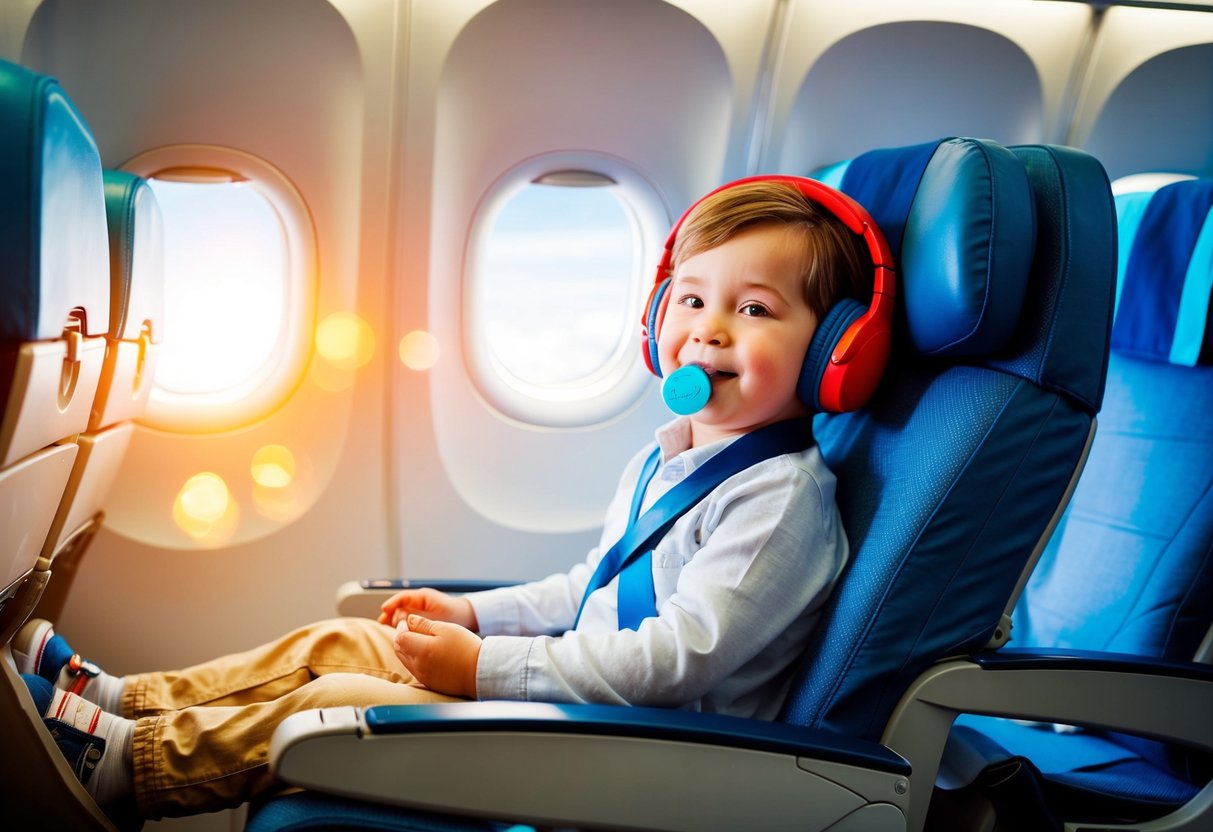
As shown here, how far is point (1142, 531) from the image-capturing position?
2002 millimetres

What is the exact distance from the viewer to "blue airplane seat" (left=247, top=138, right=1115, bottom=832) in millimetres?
1256

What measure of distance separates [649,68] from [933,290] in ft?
4.97

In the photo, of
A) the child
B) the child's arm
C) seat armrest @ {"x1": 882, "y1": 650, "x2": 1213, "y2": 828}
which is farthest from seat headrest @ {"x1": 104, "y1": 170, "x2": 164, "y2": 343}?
seat armrest @ {"x1": 882, "y1": 650, "x2": 1213, "y2": 828}

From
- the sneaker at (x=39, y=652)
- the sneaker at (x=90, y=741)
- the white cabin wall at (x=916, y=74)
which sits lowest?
the sneaker at (x=90, y=741)

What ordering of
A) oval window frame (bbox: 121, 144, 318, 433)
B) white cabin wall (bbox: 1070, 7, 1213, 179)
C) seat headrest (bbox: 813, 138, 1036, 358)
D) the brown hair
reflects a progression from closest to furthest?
seat headrest (bbox: 813, 138, 1036, 358) < the brown hair < oval window frame (bbox: 121, 144, 318, 433) < white cabin wall (bbox: 1070, 7, 1213, 179)

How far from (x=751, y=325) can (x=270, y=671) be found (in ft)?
3.53

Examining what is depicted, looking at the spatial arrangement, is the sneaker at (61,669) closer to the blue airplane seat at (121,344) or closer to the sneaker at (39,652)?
the sneaker at (39,652)

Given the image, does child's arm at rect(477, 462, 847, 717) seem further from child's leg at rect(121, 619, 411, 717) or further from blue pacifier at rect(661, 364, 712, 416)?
child's leg at rect(121, 619, 411, 717)

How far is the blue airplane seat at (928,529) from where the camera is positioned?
1256mm

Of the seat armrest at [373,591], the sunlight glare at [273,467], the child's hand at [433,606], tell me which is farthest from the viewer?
the sunlight glare at [273,467]

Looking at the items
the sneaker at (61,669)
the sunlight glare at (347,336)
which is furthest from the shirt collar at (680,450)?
the sunlight glare at (347,336)

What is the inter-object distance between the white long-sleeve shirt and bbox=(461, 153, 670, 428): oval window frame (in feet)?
4.35

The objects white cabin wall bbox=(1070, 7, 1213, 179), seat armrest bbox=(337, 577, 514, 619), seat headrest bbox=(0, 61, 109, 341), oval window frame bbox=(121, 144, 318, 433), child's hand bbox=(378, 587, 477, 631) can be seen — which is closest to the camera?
seat headrest bbox=(0, 61, 109, 341)

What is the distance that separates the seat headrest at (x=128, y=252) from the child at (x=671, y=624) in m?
0.60
